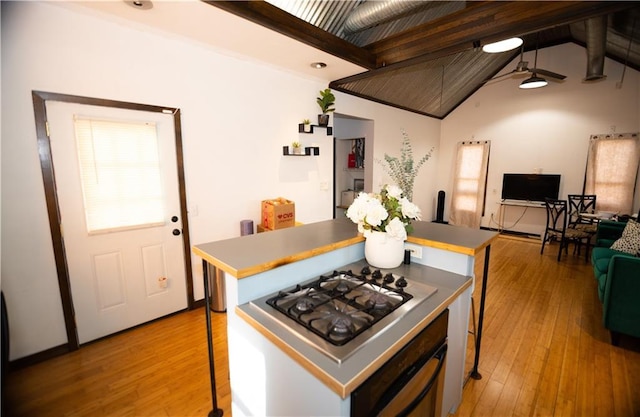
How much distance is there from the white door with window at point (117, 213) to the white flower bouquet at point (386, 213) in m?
2.04

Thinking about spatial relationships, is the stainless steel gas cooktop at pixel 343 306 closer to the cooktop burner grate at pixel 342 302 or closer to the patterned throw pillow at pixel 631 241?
the cooktop burner grate at pixel 342 302

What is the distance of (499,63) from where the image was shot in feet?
19.0

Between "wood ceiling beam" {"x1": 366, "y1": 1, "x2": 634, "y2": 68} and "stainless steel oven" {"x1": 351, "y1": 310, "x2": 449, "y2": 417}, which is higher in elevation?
"wood ceiling beam" {"x1": 366, "y1": 1, "x2": 634, "y2": 68}

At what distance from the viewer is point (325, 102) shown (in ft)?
12.6

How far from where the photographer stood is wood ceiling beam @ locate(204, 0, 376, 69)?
7.15ft

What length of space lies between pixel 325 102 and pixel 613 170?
538 centimetres

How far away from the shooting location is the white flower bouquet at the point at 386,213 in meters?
1.47

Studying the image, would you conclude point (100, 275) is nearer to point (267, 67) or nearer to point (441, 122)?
point (267, 67)

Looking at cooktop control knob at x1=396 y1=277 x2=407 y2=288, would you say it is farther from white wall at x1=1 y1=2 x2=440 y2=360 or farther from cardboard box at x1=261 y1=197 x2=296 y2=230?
white wall at x1=1 y1=2 x2=440 y2=360

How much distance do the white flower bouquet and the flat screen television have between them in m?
5.69

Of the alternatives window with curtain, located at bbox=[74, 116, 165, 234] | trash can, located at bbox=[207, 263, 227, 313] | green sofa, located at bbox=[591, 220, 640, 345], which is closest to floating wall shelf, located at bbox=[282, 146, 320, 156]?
window with curtain, located at bbox=[74, 116, 165, 234]

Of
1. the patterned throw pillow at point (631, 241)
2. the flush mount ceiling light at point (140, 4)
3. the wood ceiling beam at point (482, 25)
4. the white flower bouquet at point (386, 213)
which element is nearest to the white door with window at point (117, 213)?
the flush mount ceiling light at point (140, 4)

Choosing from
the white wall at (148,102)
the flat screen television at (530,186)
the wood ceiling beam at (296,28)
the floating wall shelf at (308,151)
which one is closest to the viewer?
the white wall at (148,102)

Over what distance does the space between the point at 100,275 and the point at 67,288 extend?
8.7 inches
